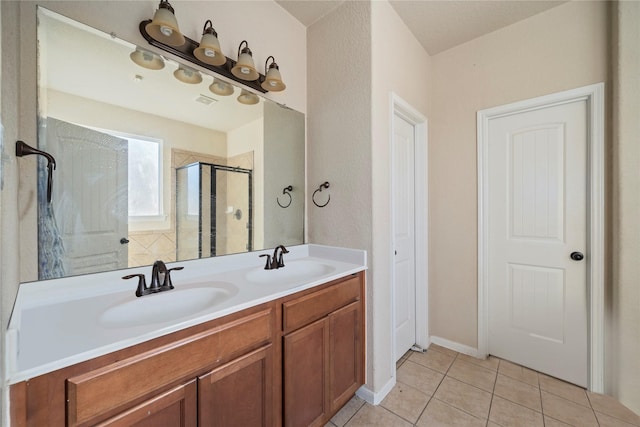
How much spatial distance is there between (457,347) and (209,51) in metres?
2.86

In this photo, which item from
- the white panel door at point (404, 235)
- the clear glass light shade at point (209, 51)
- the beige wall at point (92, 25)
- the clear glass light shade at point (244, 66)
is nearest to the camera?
the beige wall at point (92, 25)

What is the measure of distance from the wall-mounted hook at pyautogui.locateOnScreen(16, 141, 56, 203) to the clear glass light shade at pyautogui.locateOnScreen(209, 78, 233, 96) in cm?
82

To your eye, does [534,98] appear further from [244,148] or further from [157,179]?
[157,179]

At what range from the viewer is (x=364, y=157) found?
5.44 feet

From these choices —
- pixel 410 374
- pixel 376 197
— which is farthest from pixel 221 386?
pixel 410 374

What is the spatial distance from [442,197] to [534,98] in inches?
38.1

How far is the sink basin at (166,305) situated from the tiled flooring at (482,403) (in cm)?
107

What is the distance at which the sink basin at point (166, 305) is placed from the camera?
97cm

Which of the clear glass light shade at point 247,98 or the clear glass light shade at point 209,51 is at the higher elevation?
the clear glass light shade at point 209,51

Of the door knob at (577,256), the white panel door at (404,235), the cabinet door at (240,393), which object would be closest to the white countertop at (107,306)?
the cabinet door at (240,393)

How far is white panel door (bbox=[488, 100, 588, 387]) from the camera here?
180cm

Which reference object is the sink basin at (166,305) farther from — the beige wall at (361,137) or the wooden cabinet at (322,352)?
the beige wall at (361,137)

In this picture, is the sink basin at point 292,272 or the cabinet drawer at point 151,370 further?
the sink basin at point 292,272

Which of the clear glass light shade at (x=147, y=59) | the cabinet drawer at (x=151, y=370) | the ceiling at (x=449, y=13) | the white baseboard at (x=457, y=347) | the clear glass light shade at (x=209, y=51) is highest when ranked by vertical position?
the ceiling at (x=449, y=13)
